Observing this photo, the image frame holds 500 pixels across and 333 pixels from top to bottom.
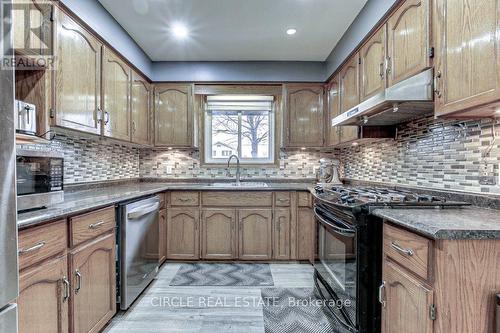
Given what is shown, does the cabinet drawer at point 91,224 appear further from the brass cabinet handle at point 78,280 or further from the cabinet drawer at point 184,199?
the cabinet drawer at point 184,199

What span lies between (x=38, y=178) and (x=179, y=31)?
1863mm

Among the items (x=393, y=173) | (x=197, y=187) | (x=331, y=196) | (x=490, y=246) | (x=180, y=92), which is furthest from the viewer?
(x=180, y=92)

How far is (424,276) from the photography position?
1.01 m

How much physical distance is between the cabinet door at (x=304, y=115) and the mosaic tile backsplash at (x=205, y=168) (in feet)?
1.02

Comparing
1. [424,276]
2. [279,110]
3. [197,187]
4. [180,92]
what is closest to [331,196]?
[424,276]

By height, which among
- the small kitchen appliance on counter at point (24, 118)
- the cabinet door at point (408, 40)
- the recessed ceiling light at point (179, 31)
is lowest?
the small kitchen appliance on counter at point (24, 118)

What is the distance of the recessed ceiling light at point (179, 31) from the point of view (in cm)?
244

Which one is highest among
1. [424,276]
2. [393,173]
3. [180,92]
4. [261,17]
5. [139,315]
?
[261,17]

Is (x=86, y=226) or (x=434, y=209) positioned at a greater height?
(x=434, y=209)

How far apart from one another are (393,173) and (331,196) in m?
0.76

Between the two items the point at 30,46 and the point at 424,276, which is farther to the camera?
the point at 30,46

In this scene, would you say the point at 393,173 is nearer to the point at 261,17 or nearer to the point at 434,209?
→ the point at 434,209

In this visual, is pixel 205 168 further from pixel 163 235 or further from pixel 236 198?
pixel 163 235

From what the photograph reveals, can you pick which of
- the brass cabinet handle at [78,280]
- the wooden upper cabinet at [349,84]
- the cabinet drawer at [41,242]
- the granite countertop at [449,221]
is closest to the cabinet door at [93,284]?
the brass cabinet handle at [78,280]
